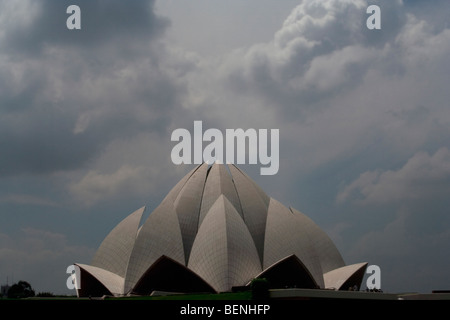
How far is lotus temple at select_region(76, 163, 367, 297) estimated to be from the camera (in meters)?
35.4

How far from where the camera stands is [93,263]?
42.2 meters

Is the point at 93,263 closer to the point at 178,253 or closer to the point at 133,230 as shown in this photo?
the point at 133,230

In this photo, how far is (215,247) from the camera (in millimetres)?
35562

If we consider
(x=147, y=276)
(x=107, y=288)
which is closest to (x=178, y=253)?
(x=147, y=276)

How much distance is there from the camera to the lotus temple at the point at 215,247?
3544 cm
